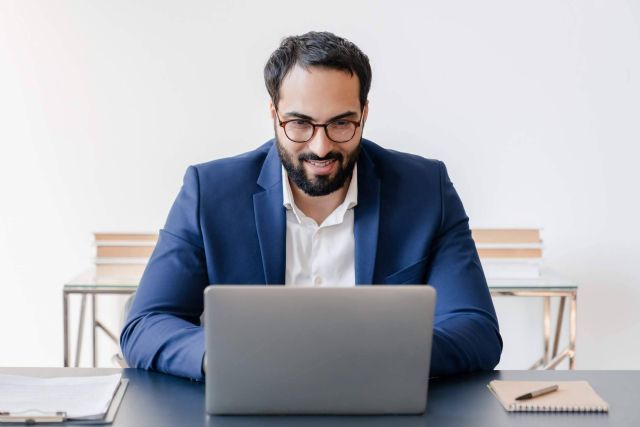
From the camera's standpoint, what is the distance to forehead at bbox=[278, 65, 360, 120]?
1876mm

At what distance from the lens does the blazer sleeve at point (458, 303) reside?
5.36ft

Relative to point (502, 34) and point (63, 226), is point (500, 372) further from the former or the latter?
point (63, 226)

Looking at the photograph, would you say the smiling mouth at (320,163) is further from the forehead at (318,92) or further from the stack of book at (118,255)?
the stack of book at (118,255)

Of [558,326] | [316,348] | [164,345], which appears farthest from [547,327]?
[316,348]

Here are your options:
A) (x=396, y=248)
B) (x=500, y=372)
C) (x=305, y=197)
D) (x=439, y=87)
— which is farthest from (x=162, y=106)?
(x=500, y=372)

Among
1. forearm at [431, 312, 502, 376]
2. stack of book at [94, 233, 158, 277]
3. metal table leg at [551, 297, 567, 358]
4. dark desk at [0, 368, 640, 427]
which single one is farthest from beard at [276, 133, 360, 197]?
metal table leg at [551, 297, 567, 358]

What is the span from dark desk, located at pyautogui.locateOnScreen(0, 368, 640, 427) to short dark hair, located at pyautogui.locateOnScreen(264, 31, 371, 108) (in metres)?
0.71

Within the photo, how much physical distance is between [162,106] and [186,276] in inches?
52.5

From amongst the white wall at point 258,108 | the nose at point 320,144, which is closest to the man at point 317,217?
the nose at point 320,144

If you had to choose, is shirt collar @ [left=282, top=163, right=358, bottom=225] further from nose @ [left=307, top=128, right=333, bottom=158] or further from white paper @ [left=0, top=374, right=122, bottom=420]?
white paper @ [left=0, top=374, right=122, bottom=420]

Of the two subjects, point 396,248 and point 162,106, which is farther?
point 162,106

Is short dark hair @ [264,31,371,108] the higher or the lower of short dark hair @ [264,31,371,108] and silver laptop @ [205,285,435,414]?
the higher

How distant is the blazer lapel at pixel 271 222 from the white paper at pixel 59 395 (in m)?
0.51

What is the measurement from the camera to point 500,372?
5.44 feet
